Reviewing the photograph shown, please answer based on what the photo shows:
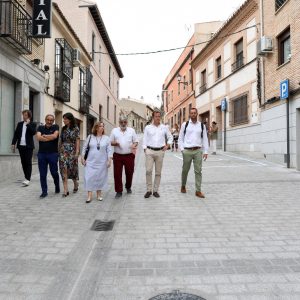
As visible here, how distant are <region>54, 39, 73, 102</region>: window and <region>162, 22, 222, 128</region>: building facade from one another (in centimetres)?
868

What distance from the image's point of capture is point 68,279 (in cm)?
319

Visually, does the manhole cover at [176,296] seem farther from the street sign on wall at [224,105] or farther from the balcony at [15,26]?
the street sign on wall at [224,105]

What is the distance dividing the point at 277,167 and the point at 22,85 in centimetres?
874

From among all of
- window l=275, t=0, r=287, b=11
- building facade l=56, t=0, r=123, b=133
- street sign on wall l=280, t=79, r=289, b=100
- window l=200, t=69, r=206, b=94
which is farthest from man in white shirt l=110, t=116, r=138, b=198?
window l=200, t=69, r=206, b=94

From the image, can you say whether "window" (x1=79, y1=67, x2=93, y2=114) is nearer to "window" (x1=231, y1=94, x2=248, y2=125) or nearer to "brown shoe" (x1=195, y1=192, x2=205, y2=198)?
"window" (x1=231, y1=94, x2=248, y2=125)

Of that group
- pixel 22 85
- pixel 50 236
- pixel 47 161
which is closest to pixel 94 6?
pixel 22 85

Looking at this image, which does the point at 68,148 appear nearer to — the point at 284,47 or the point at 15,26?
the point at 15,26

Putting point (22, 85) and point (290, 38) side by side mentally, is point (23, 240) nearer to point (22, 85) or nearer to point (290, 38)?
point (22, 85)

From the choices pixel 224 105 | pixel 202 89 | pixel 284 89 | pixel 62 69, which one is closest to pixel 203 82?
pixel 202 89

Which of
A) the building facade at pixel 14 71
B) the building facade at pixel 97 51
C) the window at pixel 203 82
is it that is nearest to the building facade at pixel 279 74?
the building facade at pixel 14 71

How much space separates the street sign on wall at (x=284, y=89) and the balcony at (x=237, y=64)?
241 inches

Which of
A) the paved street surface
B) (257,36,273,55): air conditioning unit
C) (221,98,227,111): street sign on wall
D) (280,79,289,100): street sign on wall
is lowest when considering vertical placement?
the paved street surface

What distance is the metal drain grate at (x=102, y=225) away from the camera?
4909 millimetres

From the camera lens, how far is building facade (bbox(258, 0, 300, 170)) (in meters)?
11.6
